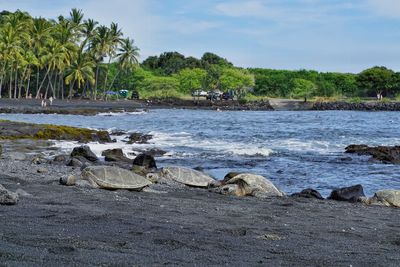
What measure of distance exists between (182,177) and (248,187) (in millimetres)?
2024

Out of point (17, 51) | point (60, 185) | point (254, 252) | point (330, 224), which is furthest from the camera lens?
point (17, 51)

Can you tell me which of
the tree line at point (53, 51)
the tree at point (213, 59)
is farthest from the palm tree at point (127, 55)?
the tree at point (213, 59)

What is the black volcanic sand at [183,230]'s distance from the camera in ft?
20.3

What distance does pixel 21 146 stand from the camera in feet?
79.0

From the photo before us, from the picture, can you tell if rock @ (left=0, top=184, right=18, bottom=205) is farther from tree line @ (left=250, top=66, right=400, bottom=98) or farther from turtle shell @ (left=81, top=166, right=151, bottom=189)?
tree line @ (left=250, top=66, right=400, bottom=98)

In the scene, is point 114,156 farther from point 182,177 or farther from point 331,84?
point 331,84

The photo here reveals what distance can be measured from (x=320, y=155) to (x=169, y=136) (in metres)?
11.6

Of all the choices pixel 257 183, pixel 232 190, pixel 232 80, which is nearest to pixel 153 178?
pixel 232 190

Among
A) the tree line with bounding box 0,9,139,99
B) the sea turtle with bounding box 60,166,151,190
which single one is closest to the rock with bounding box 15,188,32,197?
the sea turtle with bounding box 60,166,151,190

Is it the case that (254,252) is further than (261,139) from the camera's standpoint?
No

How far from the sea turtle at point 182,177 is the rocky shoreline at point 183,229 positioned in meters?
1.39

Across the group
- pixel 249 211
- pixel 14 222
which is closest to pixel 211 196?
pixel 249 211

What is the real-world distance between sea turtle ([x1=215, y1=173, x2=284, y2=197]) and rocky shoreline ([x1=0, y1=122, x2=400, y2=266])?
0.40 meters

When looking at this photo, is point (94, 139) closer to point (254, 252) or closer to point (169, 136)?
point (169, 136)
